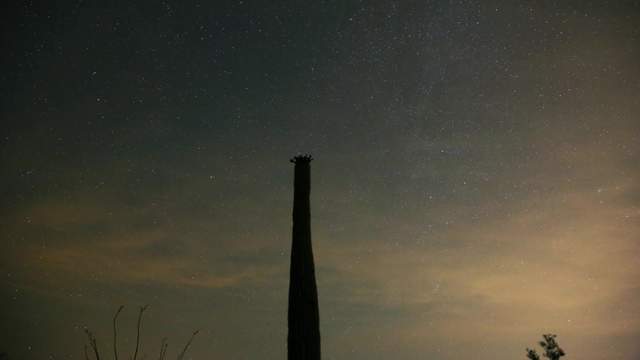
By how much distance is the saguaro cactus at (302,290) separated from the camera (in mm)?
16984

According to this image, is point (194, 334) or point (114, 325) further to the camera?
point (194, 334)

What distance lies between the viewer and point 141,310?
4996 mm

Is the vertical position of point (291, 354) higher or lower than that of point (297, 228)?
lower

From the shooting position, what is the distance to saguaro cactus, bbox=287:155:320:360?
17.0m

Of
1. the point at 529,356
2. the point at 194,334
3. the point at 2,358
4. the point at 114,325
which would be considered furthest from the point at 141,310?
the point at 2,358

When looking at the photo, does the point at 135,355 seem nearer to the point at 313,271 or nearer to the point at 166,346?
the point at 166,346

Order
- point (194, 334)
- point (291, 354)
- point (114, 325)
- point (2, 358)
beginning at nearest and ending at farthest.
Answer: point (114, 325), point (194, 334), point (291, 354), point (2, 358)

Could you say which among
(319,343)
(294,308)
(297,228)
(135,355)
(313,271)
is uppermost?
(297,228)

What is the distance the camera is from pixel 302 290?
58.0 ft

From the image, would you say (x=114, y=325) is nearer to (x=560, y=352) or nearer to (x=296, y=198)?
(x=296, y=198)

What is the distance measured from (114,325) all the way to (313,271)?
1361cm

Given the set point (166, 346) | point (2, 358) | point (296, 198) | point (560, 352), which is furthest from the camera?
point (2, 358)

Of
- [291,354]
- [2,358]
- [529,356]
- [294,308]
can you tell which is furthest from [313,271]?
[2,358]

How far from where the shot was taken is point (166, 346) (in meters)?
5.70
